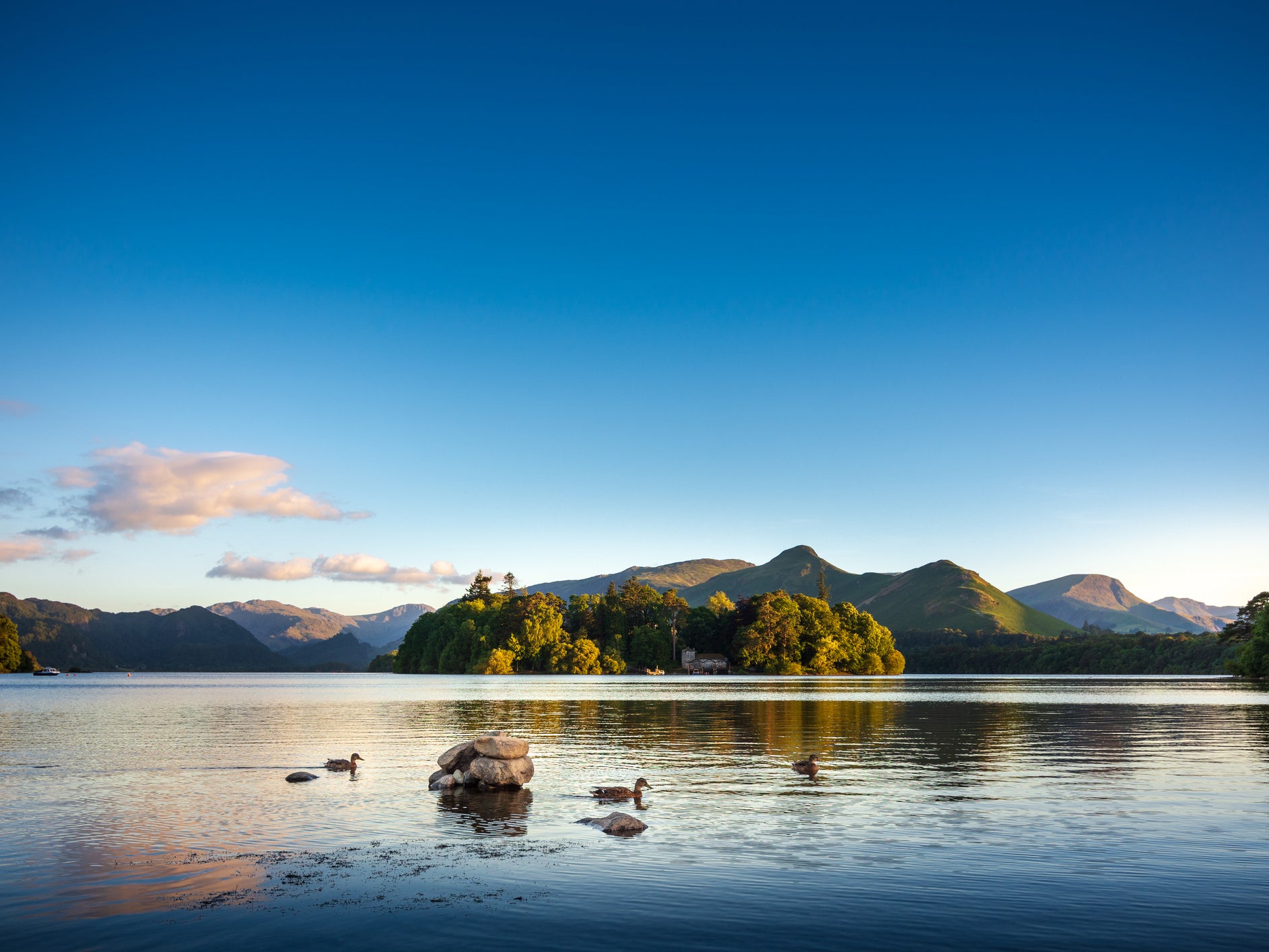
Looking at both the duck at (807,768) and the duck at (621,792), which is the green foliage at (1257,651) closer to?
the duck at (807,768)

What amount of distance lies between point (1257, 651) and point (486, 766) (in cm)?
14945

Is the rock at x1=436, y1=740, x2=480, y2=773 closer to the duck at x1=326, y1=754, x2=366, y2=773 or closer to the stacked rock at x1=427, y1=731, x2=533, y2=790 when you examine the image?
the stacked rock at x1=427, y1=731, x2=533, y2=790

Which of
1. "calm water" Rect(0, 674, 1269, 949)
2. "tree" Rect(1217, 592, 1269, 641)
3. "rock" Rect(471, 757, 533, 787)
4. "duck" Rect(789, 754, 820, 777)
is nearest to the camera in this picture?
"calm water" Rect(0, 674, 1269, 949)

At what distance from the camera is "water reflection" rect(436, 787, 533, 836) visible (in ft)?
86.5

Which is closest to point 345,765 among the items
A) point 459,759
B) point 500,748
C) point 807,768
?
point 459,759

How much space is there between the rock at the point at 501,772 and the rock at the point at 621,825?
8727 mm

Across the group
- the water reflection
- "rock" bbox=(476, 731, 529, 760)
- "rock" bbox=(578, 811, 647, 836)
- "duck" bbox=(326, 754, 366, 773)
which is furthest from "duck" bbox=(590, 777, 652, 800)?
"duck" bbox=(326, 754, 366, 773)

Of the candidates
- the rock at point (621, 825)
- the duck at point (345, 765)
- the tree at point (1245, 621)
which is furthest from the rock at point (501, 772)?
the tree at point (1245, 621)

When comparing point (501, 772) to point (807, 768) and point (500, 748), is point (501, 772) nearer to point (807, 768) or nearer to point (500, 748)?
point (500, 748)

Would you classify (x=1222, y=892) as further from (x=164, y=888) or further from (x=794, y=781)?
(x=164, y=888)

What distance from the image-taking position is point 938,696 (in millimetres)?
112500

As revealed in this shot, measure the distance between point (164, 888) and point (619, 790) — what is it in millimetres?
15406

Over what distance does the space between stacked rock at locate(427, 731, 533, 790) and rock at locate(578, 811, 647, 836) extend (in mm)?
8836

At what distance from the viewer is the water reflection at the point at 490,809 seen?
2638 centimetres
